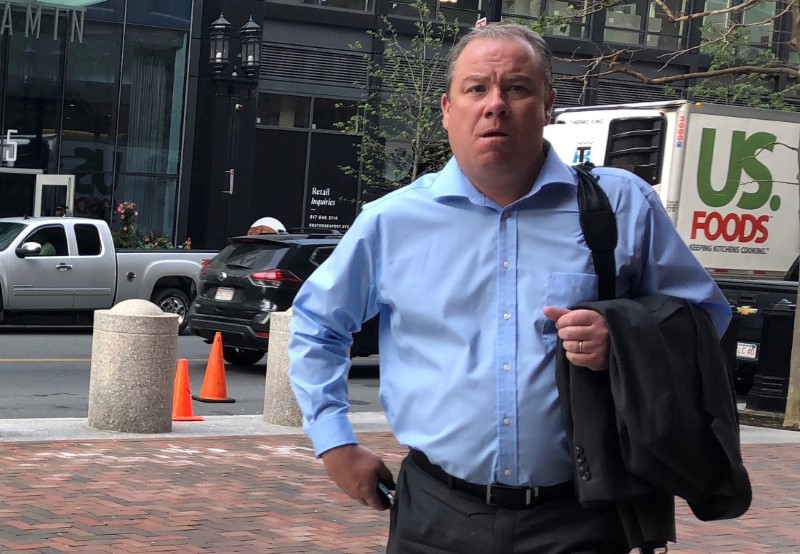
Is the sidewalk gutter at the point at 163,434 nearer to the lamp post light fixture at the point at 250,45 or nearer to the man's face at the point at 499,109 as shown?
the man's face at the point at 499,109

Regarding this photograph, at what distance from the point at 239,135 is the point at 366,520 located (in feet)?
76.6

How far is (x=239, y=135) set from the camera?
30.1 metres

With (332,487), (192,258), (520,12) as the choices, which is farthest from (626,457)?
(520,12)

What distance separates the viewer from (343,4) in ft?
105

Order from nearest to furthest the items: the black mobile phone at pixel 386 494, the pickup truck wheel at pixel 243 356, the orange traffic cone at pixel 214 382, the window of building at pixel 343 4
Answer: the black mobile phone at pixel 386 494 < the orange traffic cone at pixel 214 382 < the pickup truck wheel at pixel 243 356 < the window of building at pixel 343 4

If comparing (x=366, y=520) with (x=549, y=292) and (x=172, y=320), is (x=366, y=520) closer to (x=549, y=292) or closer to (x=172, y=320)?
(x=172, y=320)

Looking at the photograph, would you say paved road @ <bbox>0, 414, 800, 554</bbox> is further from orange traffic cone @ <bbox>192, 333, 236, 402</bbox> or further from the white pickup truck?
the white pickup truck

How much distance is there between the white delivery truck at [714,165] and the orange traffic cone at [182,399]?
8.55 metres

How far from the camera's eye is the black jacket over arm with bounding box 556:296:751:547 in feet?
9.36

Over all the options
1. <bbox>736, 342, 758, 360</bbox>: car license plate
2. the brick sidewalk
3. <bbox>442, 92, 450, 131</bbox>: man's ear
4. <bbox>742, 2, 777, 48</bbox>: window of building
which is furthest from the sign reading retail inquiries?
<bbox>442, 92, 450, 131</bbox>: man's ear

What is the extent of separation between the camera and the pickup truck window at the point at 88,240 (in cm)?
2034

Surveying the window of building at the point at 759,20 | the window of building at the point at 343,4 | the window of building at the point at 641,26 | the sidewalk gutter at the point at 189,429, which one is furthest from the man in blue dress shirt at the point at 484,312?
the window of building at the point at 759,20

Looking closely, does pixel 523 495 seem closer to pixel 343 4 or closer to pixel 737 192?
pixel 737 192

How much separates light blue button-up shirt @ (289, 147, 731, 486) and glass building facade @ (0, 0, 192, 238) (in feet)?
84.9
